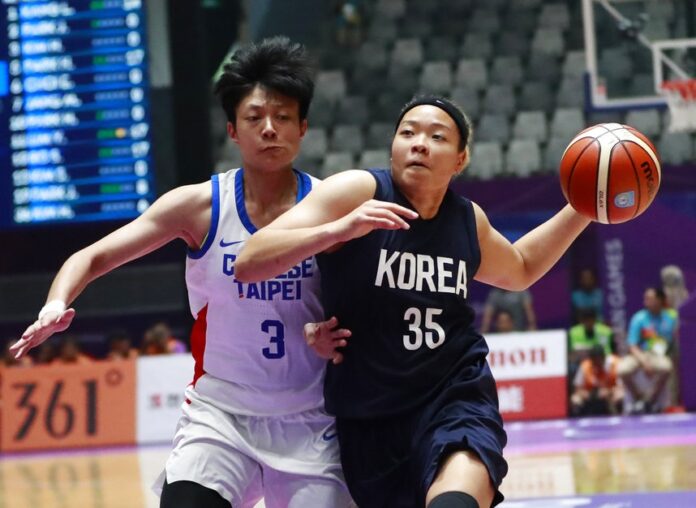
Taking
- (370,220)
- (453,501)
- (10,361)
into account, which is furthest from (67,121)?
(453,501)

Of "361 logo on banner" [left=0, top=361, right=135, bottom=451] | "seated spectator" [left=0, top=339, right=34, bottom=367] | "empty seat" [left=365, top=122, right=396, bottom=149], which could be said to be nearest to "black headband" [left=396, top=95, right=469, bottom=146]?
"361 logo on banner" [left=0, top=361, right=135, bottom=451]

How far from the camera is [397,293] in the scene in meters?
3.64

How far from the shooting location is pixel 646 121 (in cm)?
1480

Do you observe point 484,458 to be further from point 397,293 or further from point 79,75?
point 79,75

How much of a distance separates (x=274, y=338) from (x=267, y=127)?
64 cm

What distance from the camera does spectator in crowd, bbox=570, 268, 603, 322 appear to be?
44.5 ft

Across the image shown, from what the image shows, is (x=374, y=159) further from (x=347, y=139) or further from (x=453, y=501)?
(x=453, y=501)

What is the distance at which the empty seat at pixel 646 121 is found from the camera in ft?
48.1

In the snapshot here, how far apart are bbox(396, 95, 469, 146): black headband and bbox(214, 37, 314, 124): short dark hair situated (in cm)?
34

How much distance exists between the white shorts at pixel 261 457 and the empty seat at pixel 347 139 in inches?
479

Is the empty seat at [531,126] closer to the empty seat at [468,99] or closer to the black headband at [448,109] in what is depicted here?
the empty seat at [468,99]

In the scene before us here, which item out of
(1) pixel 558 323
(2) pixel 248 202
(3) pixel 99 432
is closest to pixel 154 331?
(3) pixel 99 432

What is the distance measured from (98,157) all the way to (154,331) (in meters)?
2.04

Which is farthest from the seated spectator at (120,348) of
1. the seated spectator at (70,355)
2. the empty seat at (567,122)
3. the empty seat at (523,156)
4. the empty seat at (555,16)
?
the empty seat at (555,16)
